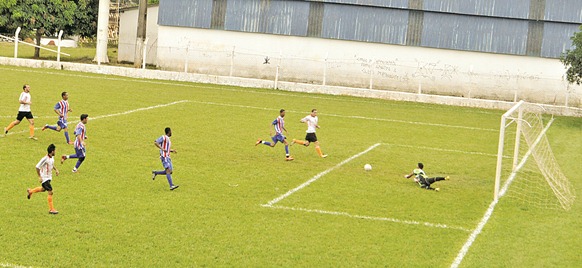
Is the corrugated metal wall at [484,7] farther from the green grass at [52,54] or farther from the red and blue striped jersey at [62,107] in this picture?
the red and blue striped jersey at [62,107]

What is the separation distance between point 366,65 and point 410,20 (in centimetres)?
364

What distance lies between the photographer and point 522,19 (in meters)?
51.3

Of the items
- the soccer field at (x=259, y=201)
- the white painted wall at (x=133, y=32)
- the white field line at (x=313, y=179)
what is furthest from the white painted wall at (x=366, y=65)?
the white field line at (x=313, y=179)

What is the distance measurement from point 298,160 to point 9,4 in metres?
37.0

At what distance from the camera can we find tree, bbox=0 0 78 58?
57.6 metres

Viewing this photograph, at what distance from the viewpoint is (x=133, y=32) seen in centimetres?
6038

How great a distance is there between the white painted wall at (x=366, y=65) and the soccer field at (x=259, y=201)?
48.2 feet

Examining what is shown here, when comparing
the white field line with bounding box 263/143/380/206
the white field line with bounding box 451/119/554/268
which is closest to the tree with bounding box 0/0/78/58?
the white field line with bounding box 263/143/380/206

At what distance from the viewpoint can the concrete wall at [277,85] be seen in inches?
1886

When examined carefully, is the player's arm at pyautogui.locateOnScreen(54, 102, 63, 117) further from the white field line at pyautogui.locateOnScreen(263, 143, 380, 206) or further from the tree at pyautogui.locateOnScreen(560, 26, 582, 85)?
the tree at pyautogui.locateOnScreen(560, 26, 582, 85)

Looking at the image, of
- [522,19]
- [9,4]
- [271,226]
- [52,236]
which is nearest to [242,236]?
[271,226]

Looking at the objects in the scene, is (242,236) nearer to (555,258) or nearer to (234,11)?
(555,258)

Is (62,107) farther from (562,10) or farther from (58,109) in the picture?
(562,10)

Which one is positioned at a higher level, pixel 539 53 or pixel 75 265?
pixel 539 53
